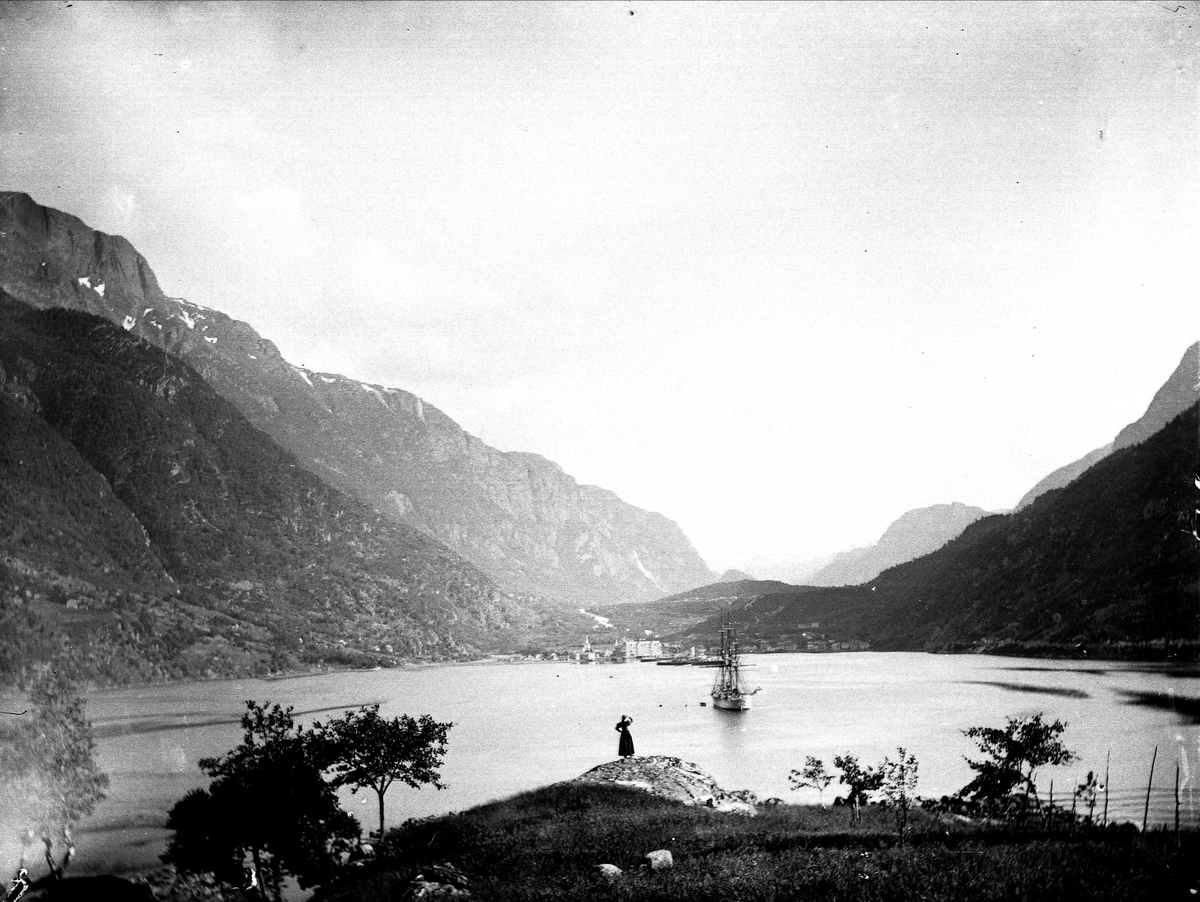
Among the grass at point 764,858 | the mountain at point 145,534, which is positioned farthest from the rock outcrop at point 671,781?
the mountain at point 145,534

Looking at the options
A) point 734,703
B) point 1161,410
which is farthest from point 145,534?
point 1161,410

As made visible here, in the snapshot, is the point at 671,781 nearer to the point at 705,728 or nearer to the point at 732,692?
the point at 705,728

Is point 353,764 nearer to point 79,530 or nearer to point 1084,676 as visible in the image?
point 79,530

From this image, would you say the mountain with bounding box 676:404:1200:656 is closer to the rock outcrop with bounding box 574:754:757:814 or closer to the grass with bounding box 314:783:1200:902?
the rock outcrop with bounding box 574:754:757:814

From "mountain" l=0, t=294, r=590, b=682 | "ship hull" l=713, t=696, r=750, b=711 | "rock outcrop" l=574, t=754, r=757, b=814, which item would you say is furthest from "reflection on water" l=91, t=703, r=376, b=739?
"ship hull" l=713, t=696, r=750, b=711

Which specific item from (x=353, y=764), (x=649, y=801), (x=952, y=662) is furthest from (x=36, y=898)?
(x=952, y=662)

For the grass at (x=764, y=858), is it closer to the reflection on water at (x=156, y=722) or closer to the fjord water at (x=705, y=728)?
the fjord water at (x=705, y=728)
